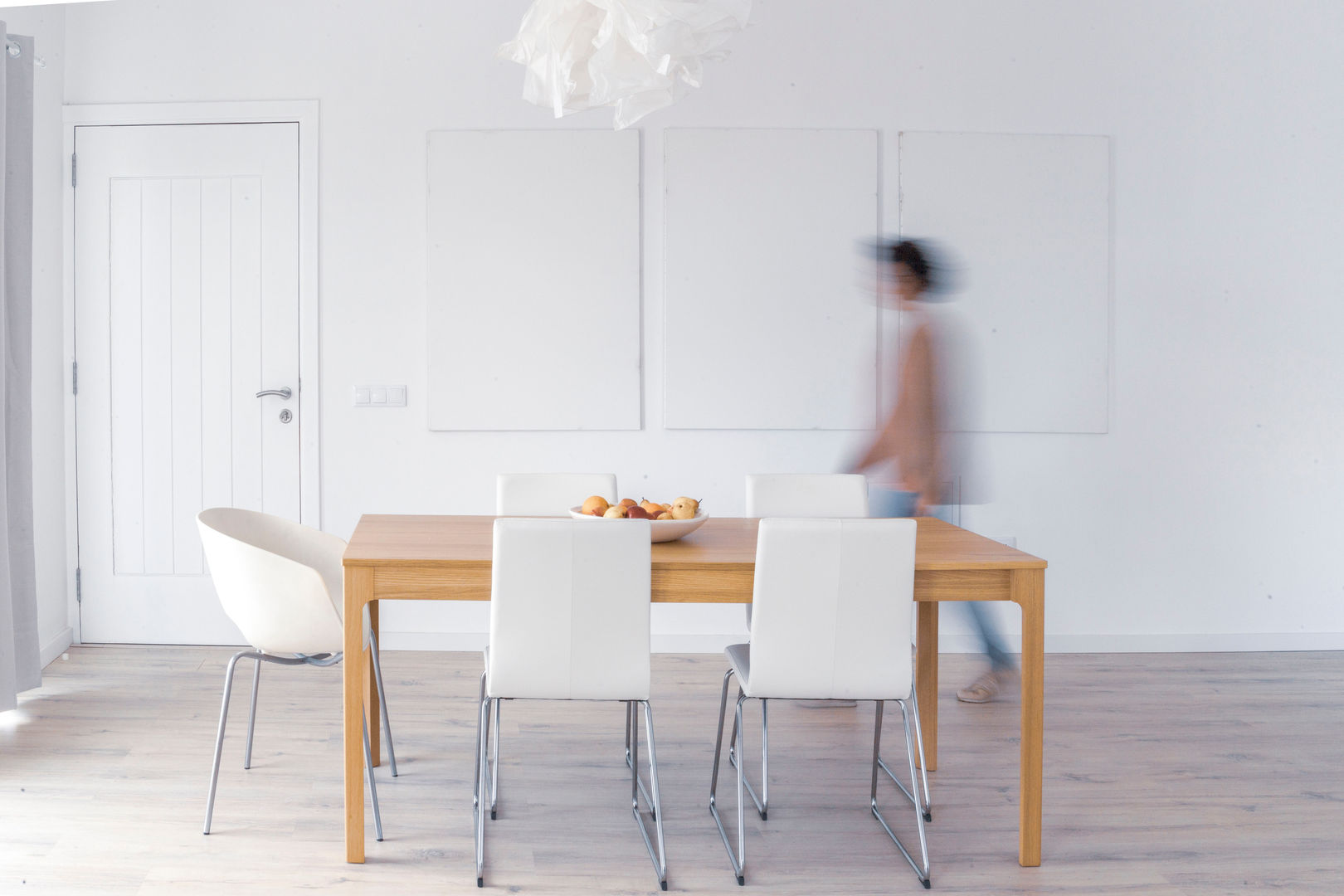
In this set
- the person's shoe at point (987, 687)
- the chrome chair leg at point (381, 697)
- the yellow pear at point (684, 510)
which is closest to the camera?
the yellow pear at point (684, 510)

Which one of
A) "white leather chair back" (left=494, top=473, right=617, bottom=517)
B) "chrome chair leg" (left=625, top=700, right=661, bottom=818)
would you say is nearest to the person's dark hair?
"white leather chair back" (left=494, top=473, right=617, bottom=517)

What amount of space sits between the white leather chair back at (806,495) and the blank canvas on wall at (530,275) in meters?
1.08

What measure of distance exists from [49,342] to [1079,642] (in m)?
4.46

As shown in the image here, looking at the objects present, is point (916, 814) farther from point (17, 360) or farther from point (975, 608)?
point (17, 360)

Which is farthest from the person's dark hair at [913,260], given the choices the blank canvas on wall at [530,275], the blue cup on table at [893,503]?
the blank canvas on wall at [530,275]

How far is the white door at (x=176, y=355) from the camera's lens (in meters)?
3.83

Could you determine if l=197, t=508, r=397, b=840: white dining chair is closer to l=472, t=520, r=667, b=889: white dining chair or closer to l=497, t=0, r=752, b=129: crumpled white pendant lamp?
l=472, t=520, r=667, b=889: white dining chair

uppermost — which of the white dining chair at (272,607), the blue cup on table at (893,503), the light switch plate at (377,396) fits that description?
the light switch plate at (377,396)

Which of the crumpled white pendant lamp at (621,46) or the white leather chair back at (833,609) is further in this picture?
the white leather chair back at (833,609)

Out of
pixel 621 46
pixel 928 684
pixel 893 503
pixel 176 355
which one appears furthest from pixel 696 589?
pixel 176 355

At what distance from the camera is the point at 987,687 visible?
3408 mm

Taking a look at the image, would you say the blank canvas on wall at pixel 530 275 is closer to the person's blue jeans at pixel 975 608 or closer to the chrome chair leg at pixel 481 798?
the person's blue jeans at pixel 975 608

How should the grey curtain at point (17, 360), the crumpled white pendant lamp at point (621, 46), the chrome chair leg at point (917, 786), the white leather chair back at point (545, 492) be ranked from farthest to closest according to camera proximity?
the grey curtain at point (17, 360) < the white leather chair back at point (545, 492) < the chrome chair leg at point (917, 786) < the crumpled white pendant lamp at point (621, 46)

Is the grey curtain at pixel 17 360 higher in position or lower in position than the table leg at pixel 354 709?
higher
